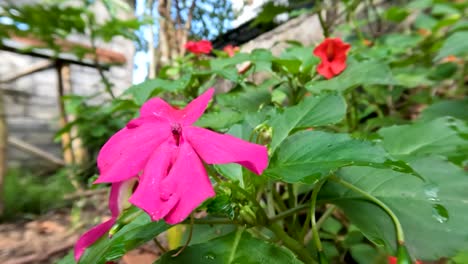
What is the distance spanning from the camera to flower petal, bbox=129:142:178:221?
269 millimetres

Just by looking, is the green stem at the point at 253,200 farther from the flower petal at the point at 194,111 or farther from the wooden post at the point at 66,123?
the wooden post at the point at 66,123

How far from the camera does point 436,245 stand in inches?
14.5

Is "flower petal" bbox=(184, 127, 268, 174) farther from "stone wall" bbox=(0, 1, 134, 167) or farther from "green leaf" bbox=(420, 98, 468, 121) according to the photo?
"stone wall" bbox=(0, 1, 134, 167)

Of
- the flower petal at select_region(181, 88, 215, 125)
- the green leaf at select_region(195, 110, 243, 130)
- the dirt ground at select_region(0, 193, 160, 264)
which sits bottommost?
the dirt ground at select_region(0, 193, 160, 264)

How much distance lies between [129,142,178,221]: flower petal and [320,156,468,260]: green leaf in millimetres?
227

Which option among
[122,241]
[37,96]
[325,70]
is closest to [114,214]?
[122,241]

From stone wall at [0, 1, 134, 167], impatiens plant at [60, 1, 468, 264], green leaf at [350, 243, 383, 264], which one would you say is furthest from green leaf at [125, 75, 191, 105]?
stone wall at [0, 1, 134, 167]

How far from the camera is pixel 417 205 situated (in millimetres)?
403

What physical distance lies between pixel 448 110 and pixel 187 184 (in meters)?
0.85

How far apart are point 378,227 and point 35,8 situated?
59.3 inches

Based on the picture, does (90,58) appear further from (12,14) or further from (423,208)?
(423,208)

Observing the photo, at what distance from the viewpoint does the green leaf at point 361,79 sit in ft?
2.24

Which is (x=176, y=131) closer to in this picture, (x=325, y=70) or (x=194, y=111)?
(x=194, y=111)

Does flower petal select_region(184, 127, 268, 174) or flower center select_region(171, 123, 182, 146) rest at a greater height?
flower center select_region(171, 123, 182, 146)
